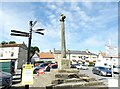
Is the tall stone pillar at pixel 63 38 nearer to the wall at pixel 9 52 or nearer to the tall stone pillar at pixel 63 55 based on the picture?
the tall stone pillar at pixel 63 55

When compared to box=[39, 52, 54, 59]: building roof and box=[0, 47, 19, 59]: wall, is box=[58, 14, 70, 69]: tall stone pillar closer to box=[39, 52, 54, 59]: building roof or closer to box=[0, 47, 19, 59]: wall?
box=[0, 47, 19, 59]: wall

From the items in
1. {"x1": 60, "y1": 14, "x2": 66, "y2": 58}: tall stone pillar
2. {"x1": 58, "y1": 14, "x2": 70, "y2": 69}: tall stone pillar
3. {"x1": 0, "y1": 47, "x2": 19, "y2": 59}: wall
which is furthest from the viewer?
{"x1": 0, "y1": 47, "x2": 19, "y2": 59}: wall

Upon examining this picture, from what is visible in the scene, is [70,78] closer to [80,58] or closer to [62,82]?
[62,82]

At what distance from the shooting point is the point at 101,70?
25.9 m

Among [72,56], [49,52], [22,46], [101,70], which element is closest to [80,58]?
[72,56]

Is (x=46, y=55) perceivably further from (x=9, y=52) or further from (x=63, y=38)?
(x=63, y=38)

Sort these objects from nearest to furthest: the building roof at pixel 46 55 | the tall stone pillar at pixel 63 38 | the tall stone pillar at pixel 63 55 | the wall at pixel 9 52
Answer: the tall stone pillar at pixel 63 55 < the tall stone pillar at pixel 63 38 < the wall at pixel 9 52 < the building roof at pixel 46 55

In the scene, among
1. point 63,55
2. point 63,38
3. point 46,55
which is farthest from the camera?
point 46,55

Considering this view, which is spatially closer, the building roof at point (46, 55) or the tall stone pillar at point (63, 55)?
the tall stone pillar at point (63, 55)

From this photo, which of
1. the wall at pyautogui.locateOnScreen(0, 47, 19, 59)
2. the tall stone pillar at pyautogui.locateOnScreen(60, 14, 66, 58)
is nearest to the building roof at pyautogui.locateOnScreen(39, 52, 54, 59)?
the wall at pyautogui.locateOnScreen(0, 47, 19, 59)

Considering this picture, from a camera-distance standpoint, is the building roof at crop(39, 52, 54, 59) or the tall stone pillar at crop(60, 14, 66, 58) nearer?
the tall stone pillar at crop(60, 14, 66, 58)

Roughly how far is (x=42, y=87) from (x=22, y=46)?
5151 centimetres

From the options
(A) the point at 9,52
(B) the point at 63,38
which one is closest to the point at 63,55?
(B) the point at 63,38

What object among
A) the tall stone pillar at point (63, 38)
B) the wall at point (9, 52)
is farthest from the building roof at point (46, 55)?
the tall stone pillar at point (63, 38)
